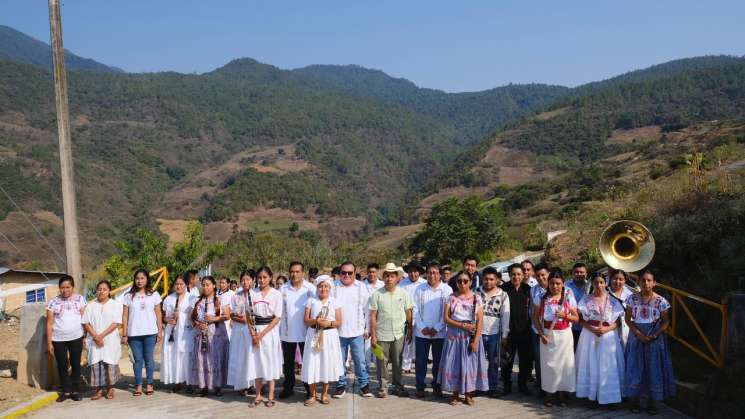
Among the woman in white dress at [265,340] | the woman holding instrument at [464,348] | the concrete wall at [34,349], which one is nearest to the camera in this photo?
the woman holding instrument at [464,348]

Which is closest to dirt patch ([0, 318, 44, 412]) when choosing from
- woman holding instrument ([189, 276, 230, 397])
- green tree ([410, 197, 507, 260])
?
woman holding instrument ([189, 276, 230, 397])

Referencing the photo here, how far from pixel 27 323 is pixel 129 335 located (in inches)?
47.8

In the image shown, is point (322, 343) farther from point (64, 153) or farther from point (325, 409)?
point (64, 153)

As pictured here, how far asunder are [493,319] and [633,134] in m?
99.1

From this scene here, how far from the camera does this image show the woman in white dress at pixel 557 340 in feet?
23.1

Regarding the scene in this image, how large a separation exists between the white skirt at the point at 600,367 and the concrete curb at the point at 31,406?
5.69 metres

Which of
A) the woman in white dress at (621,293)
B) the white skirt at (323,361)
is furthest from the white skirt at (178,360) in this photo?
the woman in white dress at (621,293)

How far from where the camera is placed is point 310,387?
7.32m

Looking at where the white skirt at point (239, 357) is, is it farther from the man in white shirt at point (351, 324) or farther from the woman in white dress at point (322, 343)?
the man in white shirt at point (351, 324)

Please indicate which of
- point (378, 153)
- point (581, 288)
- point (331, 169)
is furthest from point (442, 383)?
point (378, 153)

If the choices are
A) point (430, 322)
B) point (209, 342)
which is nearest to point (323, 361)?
point (430, 322)

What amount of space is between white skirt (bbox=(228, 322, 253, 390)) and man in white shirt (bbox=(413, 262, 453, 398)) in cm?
186

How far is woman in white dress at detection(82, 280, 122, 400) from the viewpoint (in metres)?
7.62

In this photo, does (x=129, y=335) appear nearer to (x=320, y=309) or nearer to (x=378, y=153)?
(x=320, y=309)
